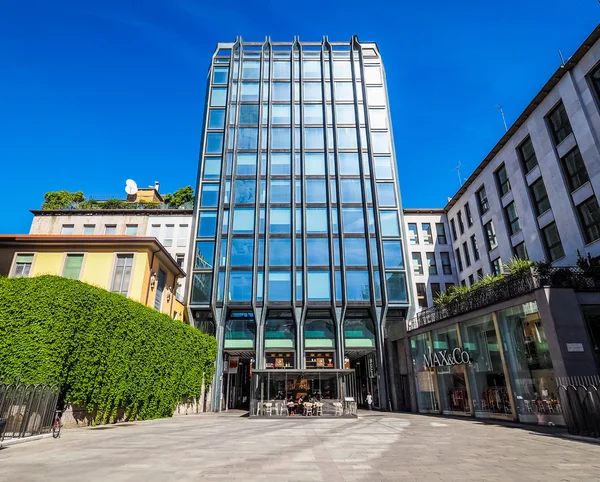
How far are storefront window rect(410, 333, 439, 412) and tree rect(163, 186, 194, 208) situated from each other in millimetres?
34073

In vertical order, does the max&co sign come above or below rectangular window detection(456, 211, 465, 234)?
below

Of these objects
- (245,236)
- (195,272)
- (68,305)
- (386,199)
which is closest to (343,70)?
(386,199)

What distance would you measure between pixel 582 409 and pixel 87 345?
66.4 feet

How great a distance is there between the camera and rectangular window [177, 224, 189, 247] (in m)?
44.1

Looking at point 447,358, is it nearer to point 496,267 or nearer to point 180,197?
point 496,267

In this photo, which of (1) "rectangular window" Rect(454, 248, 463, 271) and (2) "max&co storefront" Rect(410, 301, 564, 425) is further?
(1) "rectangular window" Rect(454, 248, 463, 271)

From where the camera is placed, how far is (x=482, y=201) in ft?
124

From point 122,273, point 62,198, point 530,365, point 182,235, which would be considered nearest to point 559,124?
point 530,365

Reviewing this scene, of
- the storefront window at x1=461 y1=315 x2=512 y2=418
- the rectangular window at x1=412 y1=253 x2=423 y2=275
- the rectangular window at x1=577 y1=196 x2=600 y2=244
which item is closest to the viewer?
the storefront window at x1=461 y1=315 x2=512 y2=418

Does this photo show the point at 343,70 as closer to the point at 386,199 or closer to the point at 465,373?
the point at 386,199

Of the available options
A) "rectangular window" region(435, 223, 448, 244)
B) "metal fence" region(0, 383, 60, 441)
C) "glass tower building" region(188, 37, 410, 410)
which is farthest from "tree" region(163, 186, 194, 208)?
"metal fence" region(0, 383, 60, 441)

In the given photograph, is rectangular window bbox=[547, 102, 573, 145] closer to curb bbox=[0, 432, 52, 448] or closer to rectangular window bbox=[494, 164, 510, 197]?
rectangular window bbox=[494, 164, 510, 197]

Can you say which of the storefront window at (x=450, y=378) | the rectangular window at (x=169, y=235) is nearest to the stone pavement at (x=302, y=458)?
the storefront window at (x=450, y=378)

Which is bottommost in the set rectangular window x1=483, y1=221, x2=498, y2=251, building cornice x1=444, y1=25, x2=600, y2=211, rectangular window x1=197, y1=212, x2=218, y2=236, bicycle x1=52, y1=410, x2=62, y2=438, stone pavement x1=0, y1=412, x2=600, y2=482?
stone pavement x1=0, y1=412, x2=600, y2=482
